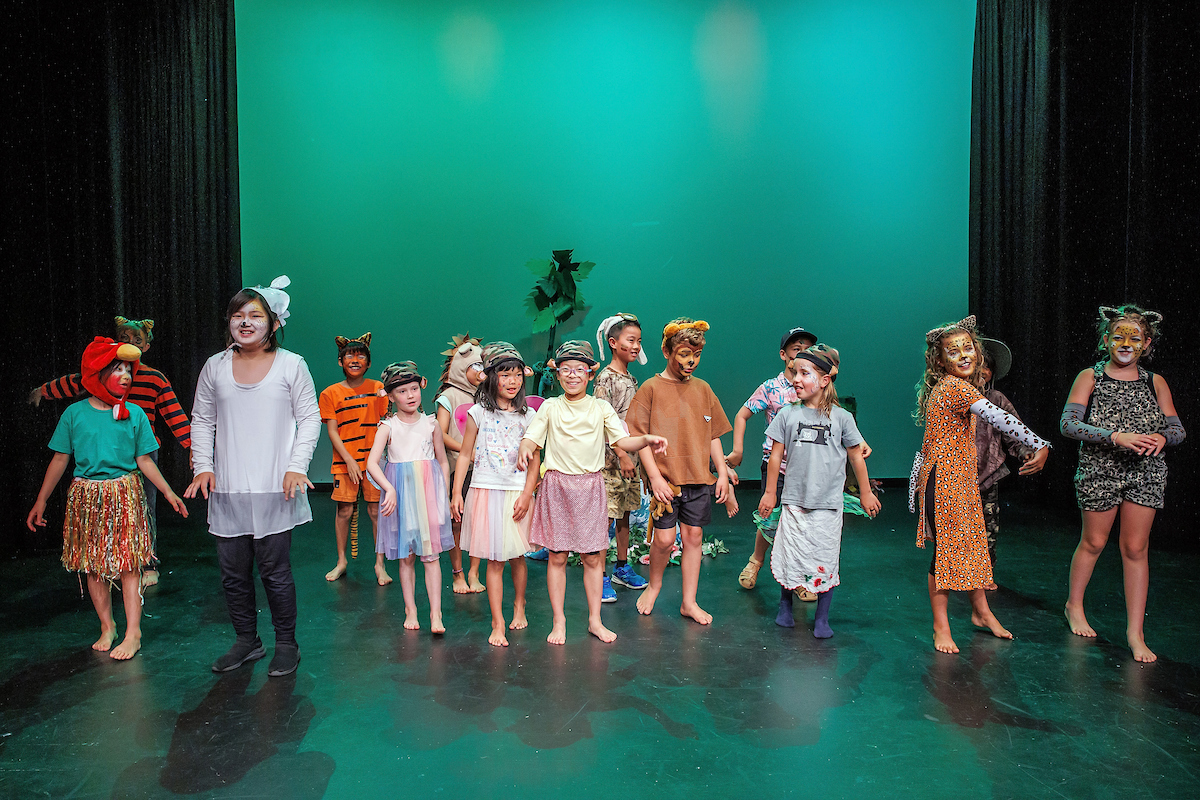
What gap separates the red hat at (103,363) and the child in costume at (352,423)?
133 cm

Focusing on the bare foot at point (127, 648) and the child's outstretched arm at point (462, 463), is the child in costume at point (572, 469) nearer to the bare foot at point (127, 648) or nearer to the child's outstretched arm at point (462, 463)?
the child's outstretched arm at point (462, 463)

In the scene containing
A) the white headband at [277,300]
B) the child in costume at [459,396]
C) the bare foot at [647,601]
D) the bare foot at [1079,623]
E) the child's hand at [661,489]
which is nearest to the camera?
the white headband at [277,300]

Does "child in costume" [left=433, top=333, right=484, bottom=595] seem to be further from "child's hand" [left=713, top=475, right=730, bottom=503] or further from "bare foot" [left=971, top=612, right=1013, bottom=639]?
"bare foot" [left=971, top=612, right=1013, bottom=639]

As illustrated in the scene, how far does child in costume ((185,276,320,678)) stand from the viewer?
3.32 m

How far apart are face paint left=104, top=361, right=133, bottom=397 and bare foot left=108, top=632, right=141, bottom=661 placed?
1101mm

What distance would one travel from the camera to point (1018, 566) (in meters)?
5.12

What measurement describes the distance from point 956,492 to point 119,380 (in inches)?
151

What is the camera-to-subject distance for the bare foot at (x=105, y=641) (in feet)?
12.0

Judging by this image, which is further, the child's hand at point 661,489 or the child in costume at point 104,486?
the child's hand at point 661,489

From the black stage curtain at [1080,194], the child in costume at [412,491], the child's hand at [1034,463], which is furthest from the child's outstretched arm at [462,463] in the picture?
the black stage curtain at [1080,194]

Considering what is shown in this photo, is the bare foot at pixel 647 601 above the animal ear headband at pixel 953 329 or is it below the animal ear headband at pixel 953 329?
below

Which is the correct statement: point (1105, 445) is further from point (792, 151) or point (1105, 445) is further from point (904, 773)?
point (792, 151)

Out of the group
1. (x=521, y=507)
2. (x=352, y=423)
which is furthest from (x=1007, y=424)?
(x=352, y=423)

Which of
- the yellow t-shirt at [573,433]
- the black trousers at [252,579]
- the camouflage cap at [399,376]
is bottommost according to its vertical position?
the black trousers at [252,579]
